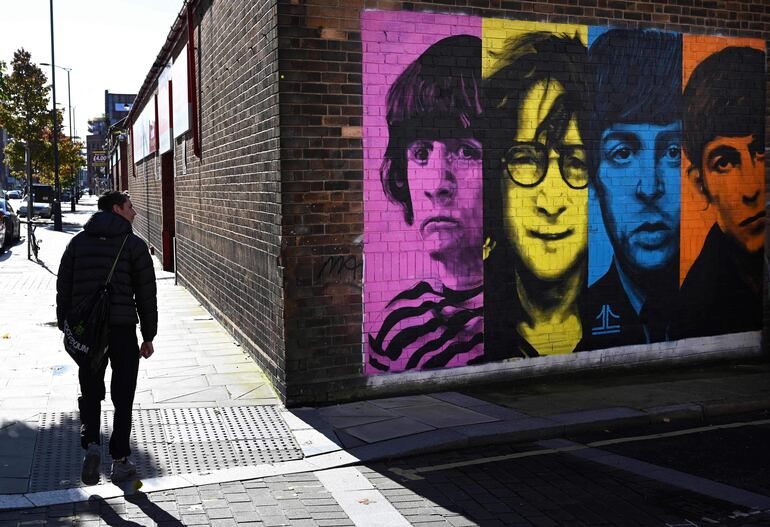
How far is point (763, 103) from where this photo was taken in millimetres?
10391

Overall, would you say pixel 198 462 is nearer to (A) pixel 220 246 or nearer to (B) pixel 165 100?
(A) pixel 220 246

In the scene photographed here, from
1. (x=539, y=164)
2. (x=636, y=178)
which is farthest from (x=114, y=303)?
(x=636, y=178)

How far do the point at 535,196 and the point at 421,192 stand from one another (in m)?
1.41

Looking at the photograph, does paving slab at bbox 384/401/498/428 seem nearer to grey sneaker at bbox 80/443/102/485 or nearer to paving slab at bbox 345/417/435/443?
paving slab at bbox 345/417/435/443

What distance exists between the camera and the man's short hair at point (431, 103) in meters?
8.37

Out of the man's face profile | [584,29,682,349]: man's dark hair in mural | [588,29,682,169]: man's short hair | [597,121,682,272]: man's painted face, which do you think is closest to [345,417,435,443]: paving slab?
the man's face profile

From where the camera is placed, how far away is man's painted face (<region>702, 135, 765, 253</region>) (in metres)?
10.2

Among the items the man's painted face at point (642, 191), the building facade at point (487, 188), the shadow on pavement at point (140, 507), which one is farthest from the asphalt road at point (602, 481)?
the man's painted face at point (642, 191)

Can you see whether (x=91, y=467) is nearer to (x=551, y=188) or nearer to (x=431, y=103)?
(x=431, y=103)

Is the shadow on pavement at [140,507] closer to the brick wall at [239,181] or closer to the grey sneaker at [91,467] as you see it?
the grey sneaker at [91,467]

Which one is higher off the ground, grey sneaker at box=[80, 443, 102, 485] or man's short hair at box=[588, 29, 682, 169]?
man's short hair at box=[588, 29, 682, 169]

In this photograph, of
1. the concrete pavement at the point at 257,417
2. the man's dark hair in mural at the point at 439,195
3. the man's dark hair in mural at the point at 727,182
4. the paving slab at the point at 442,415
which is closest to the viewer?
the concrete pavement at the point at 257,417

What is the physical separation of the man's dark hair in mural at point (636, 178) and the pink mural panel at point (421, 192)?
1.61 meters

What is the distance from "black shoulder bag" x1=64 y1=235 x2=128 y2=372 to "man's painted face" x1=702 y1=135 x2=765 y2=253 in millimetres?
7358
